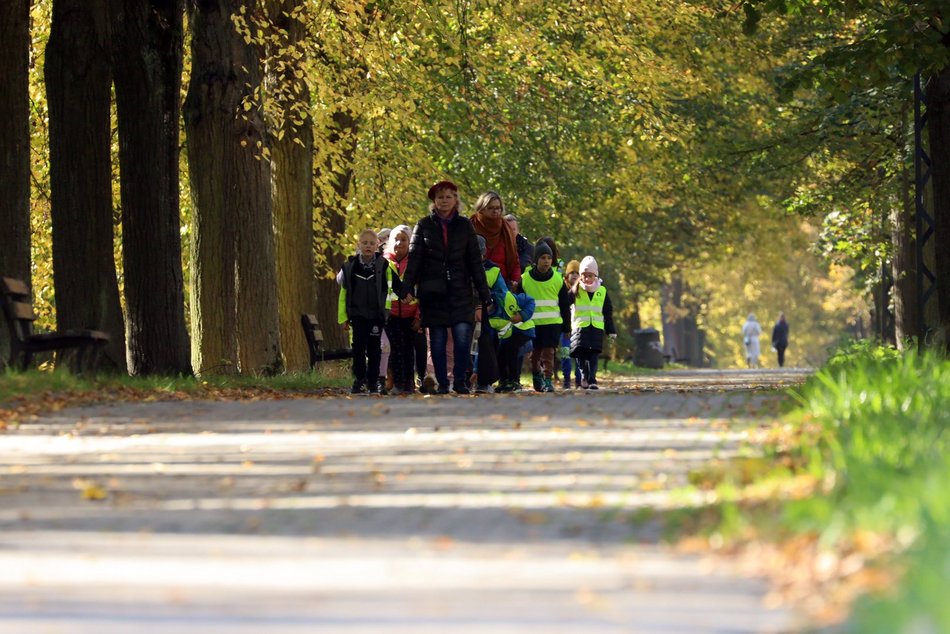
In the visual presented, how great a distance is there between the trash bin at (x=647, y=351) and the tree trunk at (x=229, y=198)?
29.8 m

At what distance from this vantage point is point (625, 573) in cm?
666

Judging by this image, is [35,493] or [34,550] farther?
[35,493]

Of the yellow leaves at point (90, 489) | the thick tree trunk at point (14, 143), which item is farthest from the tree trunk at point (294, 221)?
the yellow leaves at point (90, 489)

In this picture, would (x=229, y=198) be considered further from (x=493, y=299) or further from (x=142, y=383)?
→ (x=142, y=383)

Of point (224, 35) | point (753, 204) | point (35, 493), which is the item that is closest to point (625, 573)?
point (35, 493)

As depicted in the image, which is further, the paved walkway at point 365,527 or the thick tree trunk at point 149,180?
the thick tree trunk at point 149,180

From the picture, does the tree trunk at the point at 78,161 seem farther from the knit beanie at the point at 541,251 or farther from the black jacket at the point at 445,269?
the knit beanie at the point at 541,251

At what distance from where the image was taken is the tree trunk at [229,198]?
2059cm

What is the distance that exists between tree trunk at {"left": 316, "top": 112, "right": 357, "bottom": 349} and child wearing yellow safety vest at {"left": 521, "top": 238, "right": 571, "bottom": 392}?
19.2 feet

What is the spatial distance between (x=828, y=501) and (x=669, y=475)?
7.05 feet

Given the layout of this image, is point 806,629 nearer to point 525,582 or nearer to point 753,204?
point 525,582

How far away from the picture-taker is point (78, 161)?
776 inches

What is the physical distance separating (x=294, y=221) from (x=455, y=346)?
20.3 ft

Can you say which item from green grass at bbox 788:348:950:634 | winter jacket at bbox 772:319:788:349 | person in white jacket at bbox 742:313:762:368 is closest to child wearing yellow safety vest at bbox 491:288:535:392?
green grass at bbox 788:348:950:634
